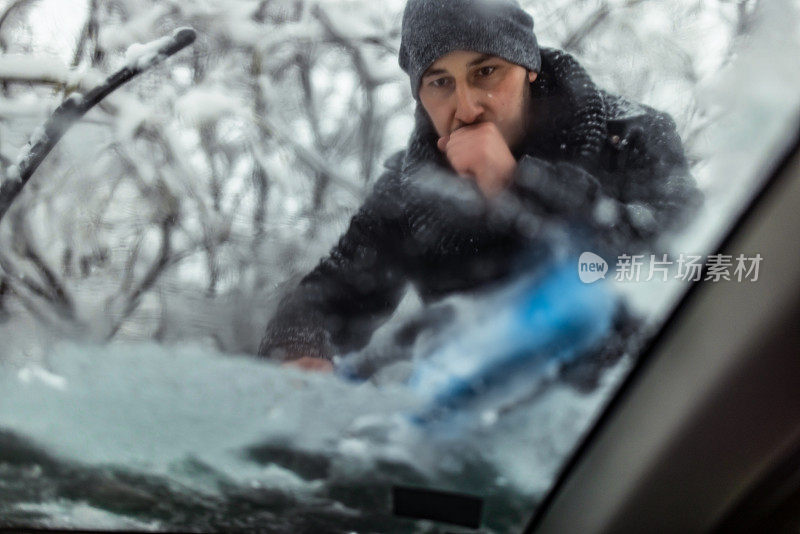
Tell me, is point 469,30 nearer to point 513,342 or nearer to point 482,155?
point 482,155

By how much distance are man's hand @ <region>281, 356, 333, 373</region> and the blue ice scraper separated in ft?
0.56

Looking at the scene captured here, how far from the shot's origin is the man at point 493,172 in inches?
48.6

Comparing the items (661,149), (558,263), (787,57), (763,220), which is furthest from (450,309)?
(787,57)

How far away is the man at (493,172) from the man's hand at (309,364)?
116mm

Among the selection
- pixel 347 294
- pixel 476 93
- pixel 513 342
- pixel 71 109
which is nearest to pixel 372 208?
pixel 347 294

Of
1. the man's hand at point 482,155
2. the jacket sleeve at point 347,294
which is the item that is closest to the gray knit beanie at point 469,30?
the man's hand at point 482,155

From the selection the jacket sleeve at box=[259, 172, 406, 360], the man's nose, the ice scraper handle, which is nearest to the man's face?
the man's nose

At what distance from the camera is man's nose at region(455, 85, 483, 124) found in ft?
4.12

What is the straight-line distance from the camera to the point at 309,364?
56.8 inches

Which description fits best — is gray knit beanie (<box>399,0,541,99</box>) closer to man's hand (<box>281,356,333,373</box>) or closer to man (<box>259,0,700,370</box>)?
man (<box>259,0,700,370</box>)

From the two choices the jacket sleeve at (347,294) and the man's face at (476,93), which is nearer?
the man's face at (476,93)

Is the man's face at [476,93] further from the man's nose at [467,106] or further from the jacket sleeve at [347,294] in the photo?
the jacket sleeve at [347,294]

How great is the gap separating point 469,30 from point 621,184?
1.24 feet

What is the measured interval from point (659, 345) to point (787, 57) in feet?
1.84
